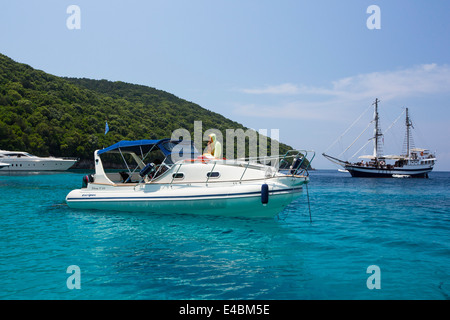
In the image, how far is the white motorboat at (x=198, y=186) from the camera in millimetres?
11039

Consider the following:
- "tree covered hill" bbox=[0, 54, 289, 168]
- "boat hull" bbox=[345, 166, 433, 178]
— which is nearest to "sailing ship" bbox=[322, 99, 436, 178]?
"boat hull" bbox=[345, 166, 433, 178]

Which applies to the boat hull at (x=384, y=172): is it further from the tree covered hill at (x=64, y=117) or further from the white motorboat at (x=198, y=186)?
the white motorboat at (x=198, y=186)

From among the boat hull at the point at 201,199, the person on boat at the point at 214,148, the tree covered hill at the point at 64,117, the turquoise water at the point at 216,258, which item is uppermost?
the tree covered hill at the point at 64,117

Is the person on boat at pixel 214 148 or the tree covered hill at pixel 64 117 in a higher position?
the tree covered hill at pixel 64 117

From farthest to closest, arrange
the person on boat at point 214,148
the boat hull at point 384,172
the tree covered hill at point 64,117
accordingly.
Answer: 1. the boat hull at point 384,172
2. the tree covered hill at point 64,117
3. the person on boat at point 214,148

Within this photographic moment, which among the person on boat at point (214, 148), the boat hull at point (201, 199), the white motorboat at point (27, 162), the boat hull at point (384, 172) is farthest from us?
the boat hull at point (384, 172)

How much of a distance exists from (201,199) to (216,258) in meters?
4.27

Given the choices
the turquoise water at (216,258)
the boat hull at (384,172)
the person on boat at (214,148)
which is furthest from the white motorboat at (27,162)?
the boat hull at (384,172)

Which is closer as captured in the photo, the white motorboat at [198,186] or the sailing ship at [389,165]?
the white motorboat at [198,186]

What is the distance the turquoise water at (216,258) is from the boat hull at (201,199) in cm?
44

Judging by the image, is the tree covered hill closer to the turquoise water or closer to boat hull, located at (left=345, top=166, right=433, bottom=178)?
boat hull, located at (left=345, top=166, right=433, bottom=178)

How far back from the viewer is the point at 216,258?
7352 millimetres

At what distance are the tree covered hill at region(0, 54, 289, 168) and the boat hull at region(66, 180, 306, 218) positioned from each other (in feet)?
216

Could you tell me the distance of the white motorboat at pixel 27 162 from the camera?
188ft
